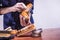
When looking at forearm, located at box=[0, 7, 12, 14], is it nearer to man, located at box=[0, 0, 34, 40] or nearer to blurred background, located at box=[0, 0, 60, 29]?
man, located at box=[0, 0, 34, 40]

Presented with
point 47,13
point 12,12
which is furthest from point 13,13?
point 47,13

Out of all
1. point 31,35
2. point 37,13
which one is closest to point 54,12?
point 37,13

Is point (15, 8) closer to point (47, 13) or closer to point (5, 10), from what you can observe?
point (5, 10)

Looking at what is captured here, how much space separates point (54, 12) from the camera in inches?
50.7

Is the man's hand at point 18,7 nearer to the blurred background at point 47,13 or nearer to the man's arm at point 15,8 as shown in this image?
the man's arm at point 15,8

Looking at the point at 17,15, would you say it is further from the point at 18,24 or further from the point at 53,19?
the point at 53,19

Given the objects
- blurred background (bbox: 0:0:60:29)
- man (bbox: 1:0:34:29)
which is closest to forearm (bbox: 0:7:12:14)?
man (bbox: 1:0:34:29)

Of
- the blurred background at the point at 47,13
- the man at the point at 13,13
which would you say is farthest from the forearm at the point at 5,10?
the blurred background at the point at 47,13

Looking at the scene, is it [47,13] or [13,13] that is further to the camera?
[47,13]

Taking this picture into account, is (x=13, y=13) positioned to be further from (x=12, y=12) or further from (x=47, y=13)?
(x=47, y=13)

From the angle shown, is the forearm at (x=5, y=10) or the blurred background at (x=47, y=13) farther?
the blurred background at (x=47, y=13)

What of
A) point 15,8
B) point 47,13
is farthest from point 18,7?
point 47,13

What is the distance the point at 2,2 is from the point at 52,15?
1.50 feet

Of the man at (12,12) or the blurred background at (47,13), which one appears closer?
the man at (12,12)
